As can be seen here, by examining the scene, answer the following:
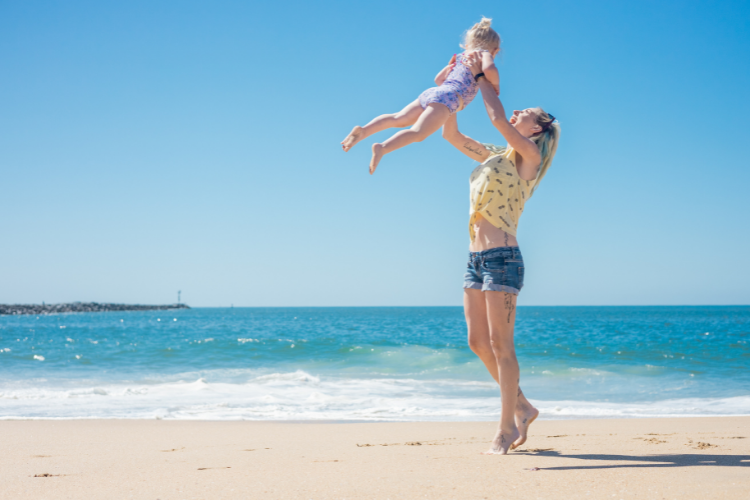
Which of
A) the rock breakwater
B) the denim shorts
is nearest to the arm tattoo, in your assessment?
the denim shorts

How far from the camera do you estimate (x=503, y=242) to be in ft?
9.62

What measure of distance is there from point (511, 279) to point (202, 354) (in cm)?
1321

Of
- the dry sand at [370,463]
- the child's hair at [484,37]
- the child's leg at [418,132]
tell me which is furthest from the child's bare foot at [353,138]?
the dry sand at [370,463]

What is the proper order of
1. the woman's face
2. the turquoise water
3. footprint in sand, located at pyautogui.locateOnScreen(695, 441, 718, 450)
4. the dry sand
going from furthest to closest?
the turquoise water → footprint in sand, located at pyautogui.locateOnScreen(695, 441, 718, 450) → the woman's face → the dry sand

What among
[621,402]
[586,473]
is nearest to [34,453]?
[586,473]

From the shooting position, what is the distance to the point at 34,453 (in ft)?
12.0

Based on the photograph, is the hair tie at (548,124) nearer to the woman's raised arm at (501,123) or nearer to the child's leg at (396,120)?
the woman's raised arm at (501,123)

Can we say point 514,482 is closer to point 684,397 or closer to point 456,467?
point 456,467

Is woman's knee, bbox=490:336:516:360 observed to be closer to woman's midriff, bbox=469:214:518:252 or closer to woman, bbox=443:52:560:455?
woman, bbox=443:52:560:455

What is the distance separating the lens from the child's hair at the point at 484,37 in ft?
10.1

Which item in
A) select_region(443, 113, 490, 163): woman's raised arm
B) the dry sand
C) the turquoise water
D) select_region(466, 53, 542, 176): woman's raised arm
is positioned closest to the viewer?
the dry sand

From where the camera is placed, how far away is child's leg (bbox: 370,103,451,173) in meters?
2.78

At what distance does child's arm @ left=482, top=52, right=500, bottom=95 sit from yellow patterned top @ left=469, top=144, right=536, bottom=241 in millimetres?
407

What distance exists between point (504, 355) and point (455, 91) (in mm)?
1433
